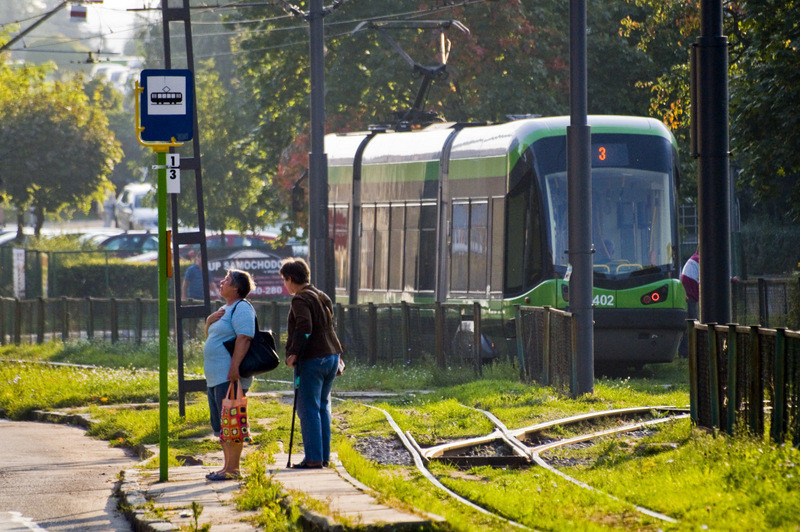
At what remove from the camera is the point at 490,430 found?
514 inches

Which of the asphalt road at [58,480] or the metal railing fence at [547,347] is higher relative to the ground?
the metal railing fence at [547,347]

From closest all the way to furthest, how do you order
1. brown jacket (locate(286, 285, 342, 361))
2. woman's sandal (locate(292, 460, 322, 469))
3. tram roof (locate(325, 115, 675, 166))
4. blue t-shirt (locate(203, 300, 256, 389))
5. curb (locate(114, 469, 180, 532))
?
curb (locate(114, 469, 180, 532))
brown jacket (locate(286, 285, 342, 361))
woman's sandal (locate(292, 460, 322, 469))
blue t-shirt (locate(203, 300, 256, 389))
tram roof (locate(325, 115, 675, 166))

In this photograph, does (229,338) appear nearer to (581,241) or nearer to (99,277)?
(581,241)

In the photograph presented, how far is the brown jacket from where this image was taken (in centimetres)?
998

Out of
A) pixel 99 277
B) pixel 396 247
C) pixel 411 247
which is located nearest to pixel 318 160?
pixel 411 247

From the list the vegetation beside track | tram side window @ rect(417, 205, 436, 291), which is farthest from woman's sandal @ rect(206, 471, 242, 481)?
tram side window @ rect(417, 205, 436, 291)

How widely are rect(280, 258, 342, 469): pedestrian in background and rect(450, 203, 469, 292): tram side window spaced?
1056cm

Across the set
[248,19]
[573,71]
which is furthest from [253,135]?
[573,71]

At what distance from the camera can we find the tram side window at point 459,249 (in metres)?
20.7

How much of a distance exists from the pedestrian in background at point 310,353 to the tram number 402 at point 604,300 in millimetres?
9593

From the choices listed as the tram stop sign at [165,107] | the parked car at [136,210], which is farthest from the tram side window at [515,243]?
the parked car at [136,210]

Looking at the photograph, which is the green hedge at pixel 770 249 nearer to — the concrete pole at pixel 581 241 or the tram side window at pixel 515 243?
the tram side window at pixel 515 243

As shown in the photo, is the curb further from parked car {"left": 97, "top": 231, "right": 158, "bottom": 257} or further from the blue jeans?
parked car {"left": 97, "top": 231, "right": 158, "bottom": 257}

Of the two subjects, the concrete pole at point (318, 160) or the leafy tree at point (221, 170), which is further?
the leafy tree at point (221, 170)
